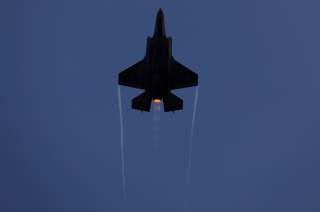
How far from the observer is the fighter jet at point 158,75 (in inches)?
1571

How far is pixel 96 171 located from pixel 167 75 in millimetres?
154538

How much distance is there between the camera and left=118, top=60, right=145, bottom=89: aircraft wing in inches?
1747

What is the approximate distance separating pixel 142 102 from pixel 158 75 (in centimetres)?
460

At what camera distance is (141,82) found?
1745 inches

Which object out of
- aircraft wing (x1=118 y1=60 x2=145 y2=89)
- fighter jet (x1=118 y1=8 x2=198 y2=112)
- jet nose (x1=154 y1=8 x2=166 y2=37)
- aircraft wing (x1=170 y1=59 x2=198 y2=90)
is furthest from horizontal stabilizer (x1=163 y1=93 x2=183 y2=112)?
jet nose (x1=154 y1=8 x2=166 y2=37)

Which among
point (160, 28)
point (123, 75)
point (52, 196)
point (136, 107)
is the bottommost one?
point (52, 196)

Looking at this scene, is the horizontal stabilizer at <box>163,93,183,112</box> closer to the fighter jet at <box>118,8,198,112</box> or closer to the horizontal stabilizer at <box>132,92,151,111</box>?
the fighter jet at <box>118,8,198,112</box>

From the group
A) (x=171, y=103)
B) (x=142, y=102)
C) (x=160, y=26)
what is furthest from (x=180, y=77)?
(x=160, y=26)

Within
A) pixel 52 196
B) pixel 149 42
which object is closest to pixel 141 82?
pixel 149 42

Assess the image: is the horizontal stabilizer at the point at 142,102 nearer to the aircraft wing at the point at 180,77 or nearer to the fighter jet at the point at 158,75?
the fighter jet at the point at 158,75

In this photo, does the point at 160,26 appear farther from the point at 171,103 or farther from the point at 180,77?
the point at 171,103

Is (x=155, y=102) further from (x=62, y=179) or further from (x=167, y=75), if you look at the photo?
(x=62, y=179)

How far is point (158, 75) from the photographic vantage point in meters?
40.4

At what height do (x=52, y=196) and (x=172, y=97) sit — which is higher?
(x=172, y=97)
